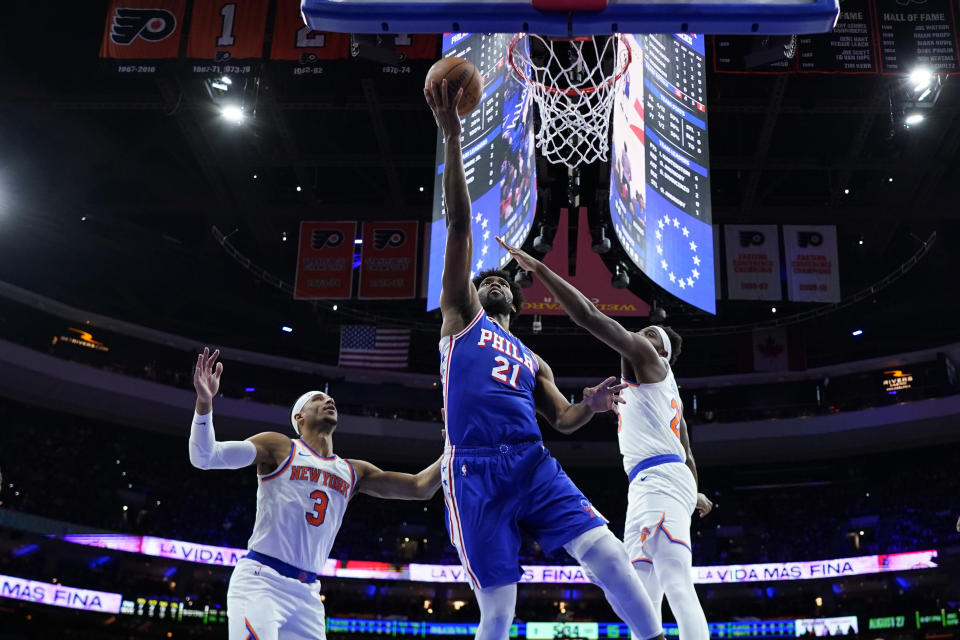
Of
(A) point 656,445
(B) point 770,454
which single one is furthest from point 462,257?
(B) point 770,454

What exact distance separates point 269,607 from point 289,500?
662 millimetres

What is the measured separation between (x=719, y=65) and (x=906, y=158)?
274 inches

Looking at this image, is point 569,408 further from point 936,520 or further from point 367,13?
point 936,520

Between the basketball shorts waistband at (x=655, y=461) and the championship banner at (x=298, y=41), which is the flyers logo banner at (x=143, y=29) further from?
the basketball shorts waistband at (x=655, y=461)

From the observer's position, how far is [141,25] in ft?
40.2

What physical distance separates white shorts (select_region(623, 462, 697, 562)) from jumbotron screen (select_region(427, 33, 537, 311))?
16.8ft

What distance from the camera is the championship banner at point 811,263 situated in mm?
15773

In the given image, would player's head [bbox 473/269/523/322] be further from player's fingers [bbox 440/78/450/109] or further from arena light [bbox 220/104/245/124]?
arena light [bbox 220/104/245/124]

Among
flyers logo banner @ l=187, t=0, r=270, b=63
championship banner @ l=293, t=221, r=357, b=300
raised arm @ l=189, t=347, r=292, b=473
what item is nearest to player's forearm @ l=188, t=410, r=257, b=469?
raised arm @ l=189, t=347, r=292, b=473

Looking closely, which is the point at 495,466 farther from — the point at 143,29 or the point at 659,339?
the point at 143,29

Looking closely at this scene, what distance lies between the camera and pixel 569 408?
4543 mm

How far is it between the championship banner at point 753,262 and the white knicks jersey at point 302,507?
38.1 ft

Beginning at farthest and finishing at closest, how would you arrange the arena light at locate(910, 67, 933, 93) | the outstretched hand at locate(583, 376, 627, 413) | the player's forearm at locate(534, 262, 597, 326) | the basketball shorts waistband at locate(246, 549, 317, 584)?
the arena light at locate(910, 67, 933, 93), the basketball shorts waistband at locate(246, 549, 317, 584), the player's forearm at locate(534, 262, 597, 326), the outstretched hand at locate(583, 376, 627, 413)

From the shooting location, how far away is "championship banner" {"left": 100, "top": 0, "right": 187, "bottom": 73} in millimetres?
12078
